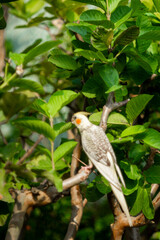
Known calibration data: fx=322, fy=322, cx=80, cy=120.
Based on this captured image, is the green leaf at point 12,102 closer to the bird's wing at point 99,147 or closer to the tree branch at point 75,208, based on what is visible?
the bird's wing at point 99,147

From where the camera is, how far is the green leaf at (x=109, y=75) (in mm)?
724

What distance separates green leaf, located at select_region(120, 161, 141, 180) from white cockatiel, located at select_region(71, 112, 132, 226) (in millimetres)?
27

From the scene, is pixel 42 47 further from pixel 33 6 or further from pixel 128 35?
pixel 33 6

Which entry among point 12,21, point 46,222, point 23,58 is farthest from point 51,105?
point 12,21

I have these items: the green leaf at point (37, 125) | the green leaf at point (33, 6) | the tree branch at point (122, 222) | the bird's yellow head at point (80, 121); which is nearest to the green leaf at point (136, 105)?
the bird's yellow head at point (80, 121)

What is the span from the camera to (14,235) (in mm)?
775

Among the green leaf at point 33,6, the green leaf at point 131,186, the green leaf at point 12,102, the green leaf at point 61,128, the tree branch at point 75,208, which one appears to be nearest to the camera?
the green leaf at point 12,102

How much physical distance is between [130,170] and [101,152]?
4.0 inches

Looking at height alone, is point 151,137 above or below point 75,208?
above

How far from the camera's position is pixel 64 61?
2.66 feet

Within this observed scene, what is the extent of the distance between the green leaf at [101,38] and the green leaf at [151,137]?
0.22m

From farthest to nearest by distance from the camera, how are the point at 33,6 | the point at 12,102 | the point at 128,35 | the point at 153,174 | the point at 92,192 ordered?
the point at 33,6
the point at 92,192
the point at 153,174
the point at 128,35
the point at 12,102

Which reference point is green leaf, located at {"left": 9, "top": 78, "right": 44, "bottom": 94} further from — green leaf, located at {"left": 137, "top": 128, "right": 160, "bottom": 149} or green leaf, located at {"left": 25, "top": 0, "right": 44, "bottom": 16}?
green leaf, located at {"left": 25, "top": 0, "right": 44, "bottom": 16}

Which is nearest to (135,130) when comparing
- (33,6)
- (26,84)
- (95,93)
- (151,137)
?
(151,137)
